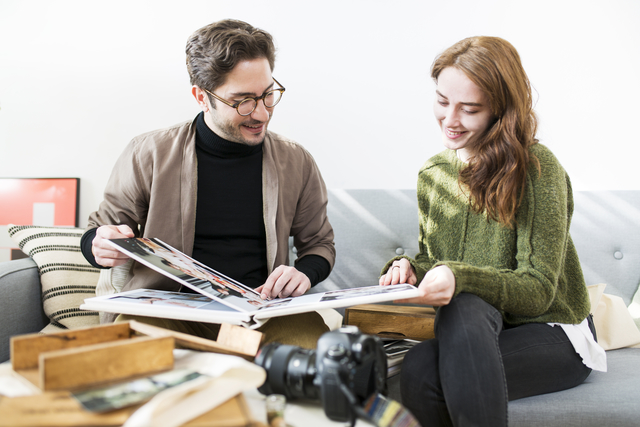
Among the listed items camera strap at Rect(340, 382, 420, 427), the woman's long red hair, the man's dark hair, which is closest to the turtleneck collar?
the man's dark hair

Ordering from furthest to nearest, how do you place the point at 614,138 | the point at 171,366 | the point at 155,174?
the point at 614,138
the point at 155,174
the point at 171,366

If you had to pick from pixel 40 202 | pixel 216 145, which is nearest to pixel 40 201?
pixel 40 202

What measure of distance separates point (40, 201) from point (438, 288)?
1862 millimetres

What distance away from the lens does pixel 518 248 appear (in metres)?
1.02

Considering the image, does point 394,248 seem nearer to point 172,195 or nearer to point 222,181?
point 222,181

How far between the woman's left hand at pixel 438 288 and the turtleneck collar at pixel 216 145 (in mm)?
733

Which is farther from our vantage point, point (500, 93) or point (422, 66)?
point (422, 66)

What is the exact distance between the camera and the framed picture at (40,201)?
1.95m

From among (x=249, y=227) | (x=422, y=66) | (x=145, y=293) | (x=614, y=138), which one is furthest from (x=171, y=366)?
(x=614, y=138)

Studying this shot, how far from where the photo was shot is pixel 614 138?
178 centimetres

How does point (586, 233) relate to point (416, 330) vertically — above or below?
above

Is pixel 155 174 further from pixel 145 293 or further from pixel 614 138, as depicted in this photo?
pixel 614 138

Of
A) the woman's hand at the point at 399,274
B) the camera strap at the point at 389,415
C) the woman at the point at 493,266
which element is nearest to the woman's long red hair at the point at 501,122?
the woman at the point at 493,266

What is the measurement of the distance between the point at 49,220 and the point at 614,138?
8.03 ft
